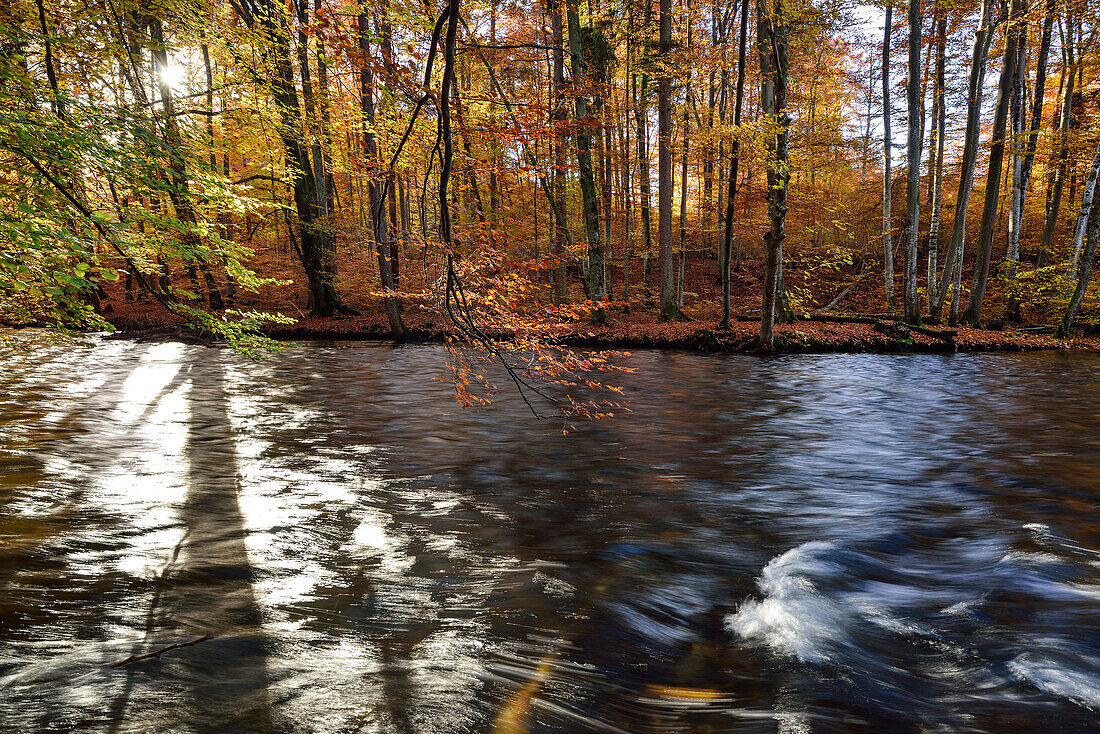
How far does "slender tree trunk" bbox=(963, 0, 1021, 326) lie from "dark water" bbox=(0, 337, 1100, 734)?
1095 cm

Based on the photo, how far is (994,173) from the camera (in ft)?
57.1

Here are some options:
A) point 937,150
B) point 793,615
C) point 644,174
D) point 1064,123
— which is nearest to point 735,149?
point 644,174

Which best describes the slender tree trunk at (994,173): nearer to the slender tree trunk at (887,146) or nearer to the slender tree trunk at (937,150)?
the slender tree trunk at (937,150)

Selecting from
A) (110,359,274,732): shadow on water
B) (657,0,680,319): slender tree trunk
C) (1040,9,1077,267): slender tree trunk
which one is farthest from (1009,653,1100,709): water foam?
(1040,9,1077,267): slender tree trunk

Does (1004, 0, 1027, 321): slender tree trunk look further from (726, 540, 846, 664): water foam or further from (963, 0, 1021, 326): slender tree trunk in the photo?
(726, 540, 846, 664): water foam

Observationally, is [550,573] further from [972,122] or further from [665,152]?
[972,122]

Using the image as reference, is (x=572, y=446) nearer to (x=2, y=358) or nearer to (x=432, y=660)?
(x=432, y=660)

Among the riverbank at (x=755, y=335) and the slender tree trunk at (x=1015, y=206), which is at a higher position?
the slender tree trunk at (x=1015, y=206)

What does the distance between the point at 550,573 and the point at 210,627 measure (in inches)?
92.9

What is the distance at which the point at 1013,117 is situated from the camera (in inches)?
782

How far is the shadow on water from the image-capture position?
2.61 metres

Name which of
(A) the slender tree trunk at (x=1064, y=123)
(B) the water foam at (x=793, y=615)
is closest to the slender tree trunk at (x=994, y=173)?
(A) the slender tree trunk at (x=1064, y=123)

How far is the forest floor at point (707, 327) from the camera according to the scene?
16.2m

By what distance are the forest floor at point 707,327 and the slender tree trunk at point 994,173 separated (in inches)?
42.8
